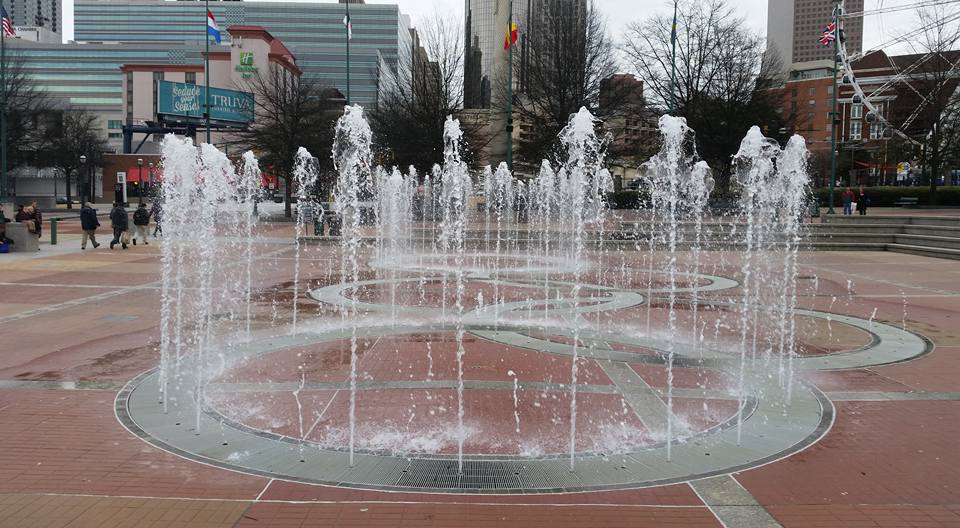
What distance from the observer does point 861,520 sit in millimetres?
4414

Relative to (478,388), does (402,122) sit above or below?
above

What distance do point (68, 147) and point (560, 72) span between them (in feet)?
155

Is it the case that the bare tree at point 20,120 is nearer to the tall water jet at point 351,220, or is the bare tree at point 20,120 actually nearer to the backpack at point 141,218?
the tall water jet at point 351,220

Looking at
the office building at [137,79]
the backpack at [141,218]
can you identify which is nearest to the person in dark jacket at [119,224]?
the backpack at [141,218]

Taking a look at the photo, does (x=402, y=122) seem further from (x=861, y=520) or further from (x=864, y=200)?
(x=861, y=520)

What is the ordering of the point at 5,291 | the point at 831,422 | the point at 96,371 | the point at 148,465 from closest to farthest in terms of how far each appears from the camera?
the point at 148,465 < the point at 831,422 < the point at 96,371 < the point at 5,291

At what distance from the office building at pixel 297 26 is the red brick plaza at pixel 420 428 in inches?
4599

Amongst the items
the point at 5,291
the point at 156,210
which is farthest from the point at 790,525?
the point at 156,210

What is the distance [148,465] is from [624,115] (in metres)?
40.9

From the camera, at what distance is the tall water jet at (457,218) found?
717 cm

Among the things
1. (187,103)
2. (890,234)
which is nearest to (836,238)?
(890,234)

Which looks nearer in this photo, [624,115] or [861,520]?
[861,520]

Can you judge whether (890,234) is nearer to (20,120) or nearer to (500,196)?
(500,196)

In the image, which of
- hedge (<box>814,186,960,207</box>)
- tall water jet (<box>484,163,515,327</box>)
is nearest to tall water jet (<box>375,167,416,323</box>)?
tall water jet (<box>484,163,515,327</box>)
